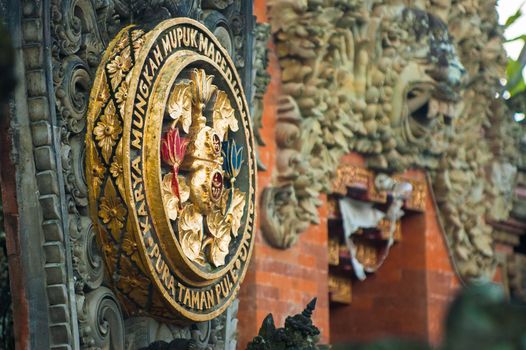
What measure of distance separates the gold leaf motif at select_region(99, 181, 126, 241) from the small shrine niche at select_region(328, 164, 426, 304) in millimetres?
6886

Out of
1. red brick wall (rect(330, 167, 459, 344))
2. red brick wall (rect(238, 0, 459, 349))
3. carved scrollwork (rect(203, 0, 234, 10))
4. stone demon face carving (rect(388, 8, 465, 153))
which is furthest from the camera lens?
red brick wall (rect(330, 167, 459, 344))

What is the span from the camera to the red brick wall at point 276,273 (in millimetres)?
15602

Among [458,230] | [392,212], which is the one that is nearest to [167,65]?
[392,212]

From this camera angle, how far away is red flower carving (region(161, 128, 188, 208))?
11.1 meters

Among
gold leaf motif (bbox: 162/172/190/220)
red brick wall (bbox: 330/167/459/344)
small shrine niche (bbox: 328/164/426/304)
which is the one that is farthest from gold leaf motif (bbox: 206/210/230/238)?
→ red brick wall (bbox: 330/167/459/344)

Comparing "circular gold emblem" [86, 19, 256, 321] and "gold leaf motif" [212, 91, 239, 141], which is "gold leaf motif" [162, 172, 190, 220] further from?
"gold leaf motif" [212, 91, 239, 141]

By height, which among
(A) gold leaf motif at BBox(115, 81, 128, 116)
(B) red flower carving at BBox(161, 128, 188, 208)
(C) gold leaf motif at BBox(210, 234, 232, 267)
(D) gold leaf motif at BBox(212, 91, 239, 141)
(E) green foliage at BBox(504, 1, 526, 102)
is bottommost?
(C) gold leaf motif at BBox(210, 234, 232, 267)

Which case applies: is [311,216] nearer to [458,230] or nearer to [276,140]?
[276,140]

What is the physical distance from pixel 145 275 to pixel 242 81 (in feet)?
7.33

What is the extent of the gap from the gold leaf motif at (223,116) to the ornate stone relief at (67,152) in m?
1.03

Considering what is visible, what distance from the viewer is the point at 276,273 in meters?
16.0

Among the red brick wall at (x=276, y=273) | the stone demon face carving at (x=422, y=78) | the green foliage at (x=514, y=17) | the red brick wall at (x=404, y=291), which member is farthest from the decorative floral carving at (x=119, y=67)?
the green foliage at (x=514, y=17)

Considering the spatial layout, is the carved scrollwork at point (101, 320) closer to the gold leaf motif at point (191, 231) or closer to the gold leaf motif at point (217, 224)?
the gold leaf motif at point (191, 231)

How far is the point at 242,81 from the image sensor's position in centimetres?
1255
